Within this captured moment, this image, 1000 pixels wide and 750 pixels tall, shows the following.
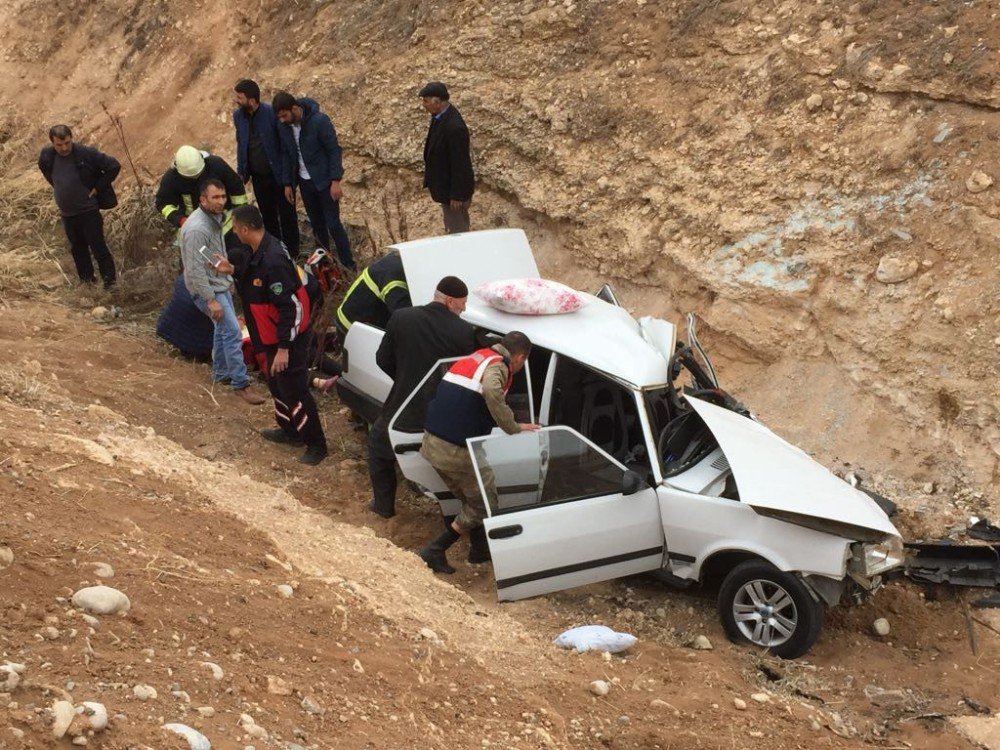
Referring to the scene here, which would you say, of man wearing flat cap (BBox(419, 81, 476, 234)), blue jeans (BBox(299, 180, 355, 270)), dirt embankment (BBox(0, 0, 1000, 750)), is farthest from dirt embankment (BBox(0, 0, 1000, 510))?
man wearing flat cap (BBox(419, 81, 476, 234))

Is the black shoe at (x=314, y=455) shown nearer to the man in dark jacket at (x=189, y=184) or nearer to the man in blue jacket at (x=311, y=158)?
the man in dark jacket at (x=189, y=184)

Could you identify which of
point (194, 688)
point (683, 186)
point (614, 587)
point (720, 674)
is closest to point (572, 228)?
point (683, 186)

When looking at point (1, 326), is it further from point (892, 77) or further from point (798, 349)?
point (892, 77)

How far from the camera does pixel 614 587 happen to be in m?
6.65

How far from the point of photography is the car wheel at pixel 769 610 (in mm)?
5738

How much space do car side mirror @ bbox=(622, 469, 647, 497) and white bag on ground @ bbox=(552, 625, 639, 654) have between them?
0.75 m

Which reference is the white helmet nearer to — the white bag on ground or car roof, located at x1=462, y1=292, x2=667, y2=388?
car roof, located at x1=462, y1=292, x2=667, y2=388

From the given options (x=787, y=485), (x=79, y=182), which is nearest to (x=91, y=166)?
(x=79, y=182)

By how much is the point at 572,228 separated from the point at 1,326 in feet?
17.0

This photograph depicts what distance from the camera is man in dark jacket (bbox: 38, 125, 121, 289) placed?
31.9ft

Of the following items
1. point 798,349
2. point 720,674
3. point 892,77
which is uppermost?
point 892,77

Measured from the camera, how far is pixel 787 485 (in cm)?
585

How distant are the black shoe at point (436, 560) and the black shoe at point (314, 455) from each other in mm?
1599

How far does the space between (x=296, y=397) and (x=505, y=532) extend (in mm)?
2448
